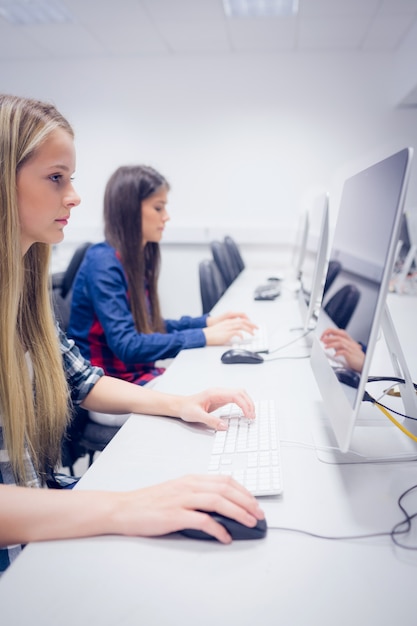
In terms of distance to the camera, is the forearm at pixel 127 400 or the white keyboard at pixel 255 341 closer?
the forearm at pixel 127 400

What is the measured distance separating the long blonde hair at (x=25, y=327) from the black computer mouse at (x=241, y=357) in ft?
1.58

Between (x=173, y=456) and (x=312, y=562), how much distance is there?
0.93 feet

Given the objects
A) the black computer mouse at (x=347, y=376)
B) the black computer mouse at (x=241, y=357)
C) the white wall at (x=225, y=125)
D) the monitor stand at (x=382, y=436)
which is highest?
the white wall at (x=225, y=125)

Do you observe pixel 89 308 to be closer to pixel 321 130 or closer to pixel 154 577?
pixel 154 577

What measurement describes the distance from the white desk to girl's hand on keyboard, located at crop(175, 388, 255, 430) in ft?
0.37

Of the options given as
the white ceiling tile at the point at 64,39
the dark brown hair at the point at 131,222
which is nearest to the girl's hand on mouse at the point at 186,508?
the dark brown hair at the point at 131,222

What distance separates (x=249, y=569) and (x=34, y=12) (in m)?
3.74

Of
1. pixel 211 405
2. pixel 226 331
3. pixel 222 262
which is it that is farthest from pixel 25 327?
pixel 222 262

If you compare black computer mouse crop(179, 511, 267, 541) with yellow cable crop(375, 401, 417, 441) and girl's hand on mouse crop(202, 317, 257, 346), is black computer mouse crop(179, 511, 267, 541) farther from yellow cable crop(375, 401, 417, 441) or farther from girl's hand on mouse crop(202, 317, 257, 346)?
girl's hand on mouse crop(202, 317, 257, 346)

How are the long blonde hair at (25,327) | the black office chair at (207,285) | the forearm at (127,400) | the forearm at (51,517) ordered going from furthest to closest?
the black office chair at (207,285)
the forearm at (127,400)
the long blonde hair at (25,327)
the forearm at (51,517)

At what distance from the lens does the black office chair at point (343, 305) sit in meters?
0.70

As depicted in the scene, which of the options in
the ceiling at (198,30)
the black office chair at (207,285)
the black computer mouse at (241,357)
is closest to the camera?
the black computer mouse at (241,357)

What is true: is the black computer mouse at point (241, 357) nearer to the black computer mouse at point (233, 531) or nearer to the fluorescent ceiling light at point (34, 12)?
the black computer mouse at point (233, 531)

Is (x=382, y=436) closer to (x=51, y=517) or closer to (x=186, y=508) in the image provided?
(x=186, y=508)
